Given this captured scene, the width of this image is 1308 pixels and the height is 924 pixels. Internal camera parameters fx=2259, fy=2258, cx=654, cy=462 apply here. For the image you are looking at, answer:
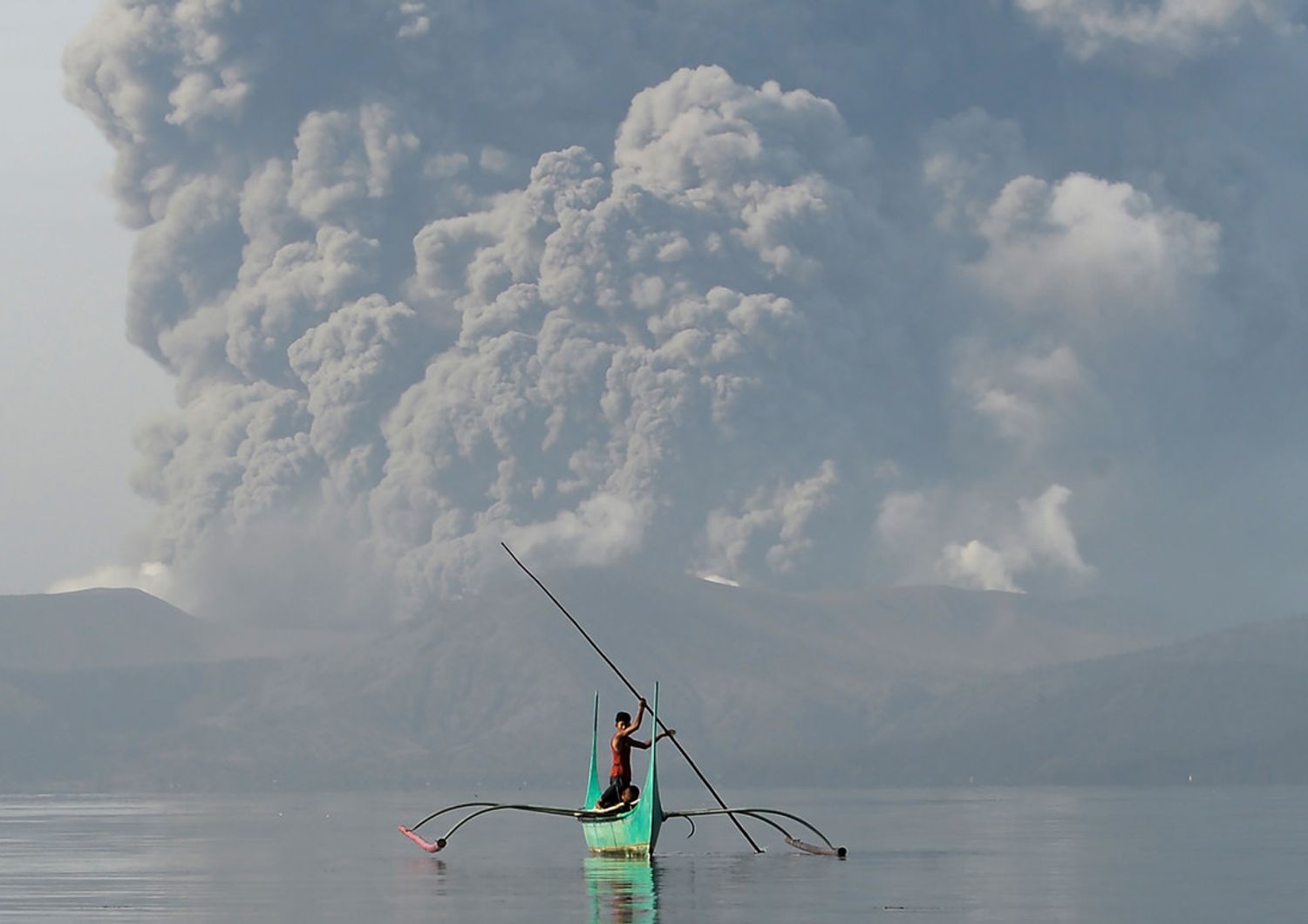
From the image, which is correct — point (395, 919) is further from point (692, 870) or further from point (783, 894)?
point (692, 870)

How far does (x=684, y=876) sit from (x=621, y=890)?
219 inches

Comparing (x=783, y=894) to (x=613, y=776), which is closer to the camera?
(x=783, y=894)

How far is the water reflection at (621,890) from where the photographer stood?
140 ft

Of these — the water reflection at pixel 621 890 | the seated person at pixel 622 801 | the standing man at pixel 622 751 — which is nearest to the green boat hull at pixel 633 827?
the seated person at pixel 622 801

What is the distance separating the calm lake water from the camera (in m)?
44.8

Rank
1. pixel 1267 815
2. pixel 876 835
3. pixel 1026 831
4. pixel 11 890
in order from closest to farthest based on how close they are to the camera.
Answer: pixel 11 890 → pixel 876 835 → pixel 1026 831 → pixel 1267 815

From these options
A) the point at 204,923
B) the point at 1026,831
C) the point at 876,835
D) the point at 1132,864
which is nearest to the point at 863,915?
the point at 204,923

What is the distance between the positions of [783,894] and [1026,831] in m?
45.3

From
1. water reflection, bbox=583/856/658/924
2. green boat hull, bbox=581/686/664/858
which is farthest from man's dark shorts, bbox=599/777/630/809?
water reflection, bbox=583/856/658/924

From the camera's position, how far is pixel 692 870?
56.9 metres

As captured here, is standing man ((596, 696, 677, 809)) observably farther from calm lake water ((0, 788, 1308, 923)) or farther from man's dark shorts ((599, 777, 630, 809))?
calm lake water ((0, 788, 1308, 923))

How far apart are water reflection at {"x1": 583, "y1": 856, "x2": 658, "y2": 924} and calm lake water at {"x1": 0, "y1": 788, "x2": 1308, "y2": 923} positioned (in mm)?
91

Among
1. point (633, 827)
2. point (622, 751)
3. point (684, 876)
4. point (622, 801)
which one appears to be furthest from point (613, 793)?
point (684, 876)

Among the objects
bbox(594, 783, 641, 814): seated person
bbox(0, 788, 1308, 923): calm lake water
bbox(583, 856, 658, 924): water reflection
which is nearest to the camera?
bbox(583, 856, 658, 924): water reflection
